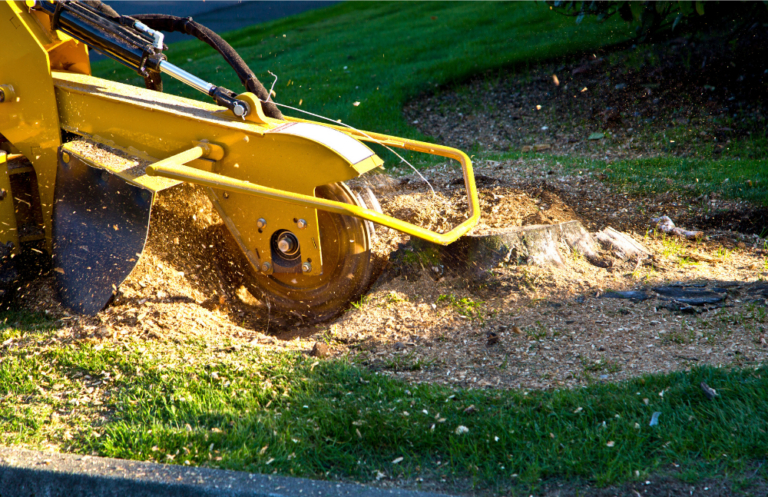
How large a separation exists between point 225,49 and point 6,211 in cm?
162

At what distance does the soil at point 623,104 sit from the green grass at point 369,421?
4.18 metres

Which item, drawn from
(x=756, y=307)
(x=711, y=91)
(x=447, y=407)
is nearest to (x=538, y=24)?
(x=711, y=91)

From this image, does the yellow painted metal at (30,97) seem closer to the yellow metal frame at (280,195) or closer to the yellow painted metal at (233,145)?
the yellow painted metal at (233,145)

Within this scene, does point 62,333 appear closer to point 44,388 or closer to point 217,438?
point 44,388

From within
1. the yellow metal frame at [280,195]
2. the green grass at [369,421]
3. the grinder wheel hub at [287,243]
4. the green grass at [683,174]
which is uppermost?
the yellow metal frame at [280,195]

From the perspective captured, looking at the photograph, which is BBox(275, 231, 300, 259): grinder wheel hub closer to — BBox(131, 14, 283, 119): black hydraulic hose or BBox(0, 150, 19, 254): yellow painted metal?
BBox(131, 14, 283, 119): black hydraulic hose

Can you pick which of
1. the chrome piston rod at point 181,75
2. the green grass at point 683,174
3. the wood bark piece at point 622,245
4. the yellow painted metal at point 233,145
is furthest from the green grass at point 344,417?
the green grass at point 683,174

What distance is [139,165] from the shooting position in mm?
3367

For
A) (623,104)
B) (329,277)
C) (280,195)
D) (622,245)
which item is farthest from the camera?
(623,104)

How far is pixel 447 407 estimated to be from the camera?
261 cm

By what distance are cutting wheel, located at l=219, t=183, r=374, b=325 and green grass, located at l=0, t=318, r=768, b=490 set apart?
2.04ft

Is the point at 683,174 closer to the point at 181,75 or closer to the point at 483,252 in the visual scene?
the point at 483,252

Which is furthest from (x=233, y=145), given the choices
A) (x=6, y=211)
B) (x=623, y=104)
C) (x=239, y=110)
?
(x=623, y=104)

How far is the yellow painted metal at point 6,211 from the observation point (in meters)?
3.58
